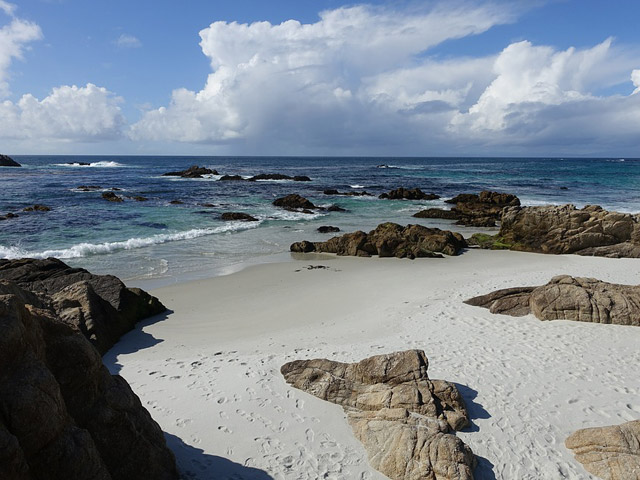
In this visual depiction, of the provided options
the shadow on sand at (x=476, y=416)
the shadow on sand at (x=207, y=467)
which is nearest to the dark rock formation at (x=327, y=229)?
the shadow on sand at (x=476, y=416)

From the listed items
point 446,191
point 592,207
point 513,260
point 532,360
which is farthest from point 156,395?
point 446,191

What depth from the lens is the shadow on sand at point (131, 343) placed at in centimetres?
871

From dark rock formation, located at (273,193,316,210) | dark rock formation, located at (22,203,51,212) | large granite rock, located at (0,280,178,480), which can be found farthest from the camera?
dark rock formation, located at (273,193,316,210)

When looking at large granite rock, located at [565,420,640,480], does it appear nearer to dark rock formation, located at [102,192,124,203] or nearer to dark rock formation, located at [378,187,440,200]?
dark rock formation, located at [102,192,124,203]

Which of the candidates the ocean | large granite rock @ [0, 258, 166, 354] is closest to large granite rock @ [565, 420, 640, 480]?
large granite rock @ [0, 258, 166, 354]

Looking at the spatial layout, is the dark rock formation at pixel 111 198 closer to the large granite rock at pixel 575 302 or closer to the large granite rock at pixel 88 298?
the large granite rock at pixel 88 298

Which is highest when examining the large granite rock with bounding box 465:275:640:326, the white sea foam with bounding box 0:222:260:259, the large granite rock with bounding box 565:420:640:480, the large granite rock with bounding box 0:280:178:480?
the large granite rock with bounding box 0:280:178:480

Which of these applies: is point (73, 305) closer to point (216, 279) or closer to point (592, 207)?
point (216, 279)

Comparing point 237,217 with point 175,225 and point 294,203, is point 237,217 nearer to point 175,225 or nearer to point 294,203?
point 175,225

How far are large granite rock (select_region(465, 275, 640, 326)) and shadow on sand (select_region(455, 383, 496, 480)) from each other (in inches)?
165

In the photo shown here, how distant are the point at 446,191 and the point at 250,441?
47.7m

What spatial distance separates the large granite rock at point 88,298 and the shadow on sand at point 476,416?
6.95 metres

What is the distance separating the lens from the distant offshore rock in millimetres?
18062

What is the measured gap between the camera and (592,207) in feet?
64.4
